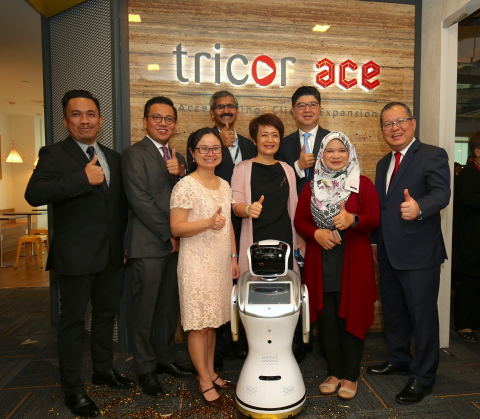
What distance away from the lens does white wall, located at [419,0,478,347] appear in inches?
125

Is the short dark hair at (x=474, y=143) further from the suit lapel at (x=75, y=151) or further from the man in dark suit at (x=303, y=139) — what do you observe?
the suit lapel at (x=75, y=151)

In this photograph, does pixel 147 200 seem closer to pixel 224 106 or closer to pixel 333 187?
pixel 224 106

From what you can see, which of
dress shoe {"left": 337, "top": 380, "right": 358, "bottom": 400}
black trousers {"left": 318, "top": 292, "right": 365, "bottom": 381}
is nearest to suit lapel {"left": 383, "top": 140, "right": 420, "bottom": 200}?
black trousers {"left": 318, "top": 292, "right": 365, "bottom": 381}

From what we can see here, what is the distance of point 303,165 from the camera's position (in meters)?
2.86

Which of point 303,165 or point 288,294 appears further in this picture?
point 303,165

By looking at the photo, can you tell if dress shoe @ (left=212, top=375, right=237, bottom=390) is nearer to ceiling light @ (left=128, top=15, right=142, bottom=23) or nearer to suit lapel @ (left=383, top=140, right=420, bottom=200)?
suit lapel @ (left=383, top=140, right=420, bottom=200)

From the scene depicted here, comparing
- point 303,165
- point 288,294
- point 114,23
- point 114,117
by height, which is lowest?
point 288,294

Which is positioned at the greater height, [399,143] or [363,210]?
[399,143]

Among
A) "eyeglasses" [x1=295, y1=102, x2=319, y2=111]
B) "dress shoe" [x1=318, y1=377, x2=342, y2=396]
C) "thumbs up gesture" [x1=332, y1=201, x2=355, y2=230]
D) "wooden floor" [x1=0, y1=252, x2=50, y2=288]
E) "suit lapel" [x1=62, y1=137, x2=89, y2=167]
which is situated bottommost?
"wooden floor" [x1=0, y1=252, x2=50, y2=288]

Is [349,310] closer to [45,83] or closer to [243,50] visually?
[243,50]

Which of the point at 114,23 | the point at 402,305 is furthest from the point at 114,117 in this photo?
the point at 402,305

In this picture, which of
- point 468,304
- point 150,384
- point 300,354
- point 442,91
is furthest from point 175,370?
point 442,91

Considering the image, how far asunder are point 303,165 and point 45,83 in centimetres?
260

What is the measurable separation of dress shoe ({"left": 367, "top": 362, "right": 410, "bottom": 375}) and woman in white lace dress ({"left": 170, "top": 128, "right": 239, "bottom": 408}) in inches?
44.6
